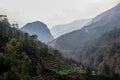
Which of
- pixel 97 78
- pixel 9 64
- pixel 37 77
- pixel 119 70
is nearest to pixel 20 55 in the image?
pixel 37 77

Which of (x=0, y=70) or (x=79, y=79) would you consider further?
(x=79, y=79)

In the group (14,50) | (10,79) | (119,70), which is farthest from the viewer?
(119,70)

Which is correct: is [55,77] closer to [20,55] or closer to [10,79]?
[20,55]

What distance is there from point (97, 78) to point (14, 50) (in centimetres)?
3915

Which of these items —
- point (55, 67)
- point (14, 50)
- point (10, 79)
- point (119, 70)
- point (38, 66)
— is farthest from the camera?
point (119, 70)

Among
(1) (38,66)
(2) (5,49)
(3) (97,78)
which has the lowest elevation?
(3) (97,78)

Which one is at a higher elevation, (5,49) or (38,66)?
(5,49)

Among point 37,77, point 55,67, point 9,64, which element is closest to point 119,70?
point 55,67

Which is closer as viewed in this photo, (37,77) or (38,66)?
(37,77)

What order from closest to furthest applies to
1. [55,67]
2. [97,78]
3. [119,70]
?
1. [97,78]
2. [55,67]
3. [119,70]

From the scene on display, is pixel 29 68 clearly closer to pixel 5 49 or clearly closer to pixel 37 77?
pixel 37 77

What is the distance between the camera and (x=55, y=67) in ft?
398

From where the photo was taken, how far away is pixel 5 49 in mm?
94750

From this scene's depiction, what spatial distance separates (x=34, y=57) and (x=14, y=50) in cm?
2461
